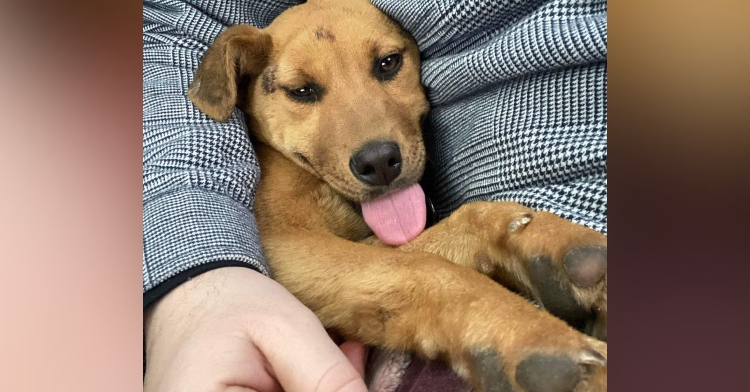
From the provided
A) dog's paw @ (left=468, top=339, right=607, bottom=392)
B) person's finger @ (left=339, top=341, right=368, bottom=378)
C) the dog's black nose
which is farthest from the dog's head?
dog's paw @ (left=468, top=339, right=607, bottom=392)

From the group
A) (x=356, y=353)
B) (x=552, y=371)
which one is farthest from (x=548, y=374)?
(x=356, y=353)

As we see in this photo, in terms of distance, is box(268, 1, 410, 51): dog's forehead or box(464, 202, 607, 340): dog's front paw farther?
box(268, 1, 410, 51): dog's forehead

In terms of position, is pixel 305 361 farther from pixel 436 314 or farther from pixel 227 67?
pixel 227 67

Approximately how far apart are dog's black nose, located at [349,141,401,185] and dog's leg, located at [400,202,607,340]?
0.43ft

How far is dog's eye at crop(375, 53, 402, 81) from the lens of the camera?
45.4 inches

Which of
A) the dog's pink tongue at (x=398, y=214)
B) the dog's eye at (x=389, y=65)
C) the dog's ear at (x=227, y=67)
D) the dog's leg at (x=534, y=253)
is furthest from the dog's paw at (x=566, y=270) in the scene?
the dog's ear at (x=227, y=67)

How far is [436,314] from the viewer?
885 millimetres

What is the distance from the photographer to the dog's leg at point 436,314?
2.47 ft

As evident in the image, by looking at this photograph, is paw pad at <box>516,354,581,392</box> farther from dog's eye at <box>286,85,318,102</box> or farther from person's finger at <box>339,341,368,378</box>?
dog's eye at <box>286,85,318,102</box>

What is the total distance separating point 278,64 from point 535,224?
62 cm

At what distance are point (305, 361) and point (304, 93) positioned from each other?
582 mm
